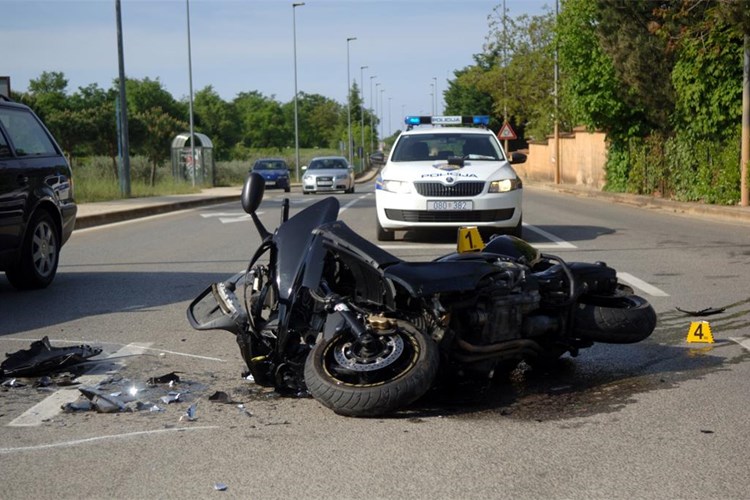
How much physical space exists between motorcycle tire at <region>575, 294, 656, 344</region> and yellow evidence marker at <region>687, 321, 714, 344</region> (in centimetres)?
99

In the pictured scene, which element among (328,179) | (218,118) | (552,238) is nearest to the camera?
(552,238)

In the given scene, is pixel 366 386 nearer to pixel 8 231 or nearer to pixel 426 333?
pixel 426 333

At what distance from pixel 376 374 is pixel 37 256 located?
626 centimetres

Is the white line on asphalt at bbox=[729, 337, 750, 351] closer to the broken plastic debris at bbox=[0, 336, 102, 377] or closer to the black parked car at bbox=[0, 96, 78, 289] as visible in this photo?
the broken plastic debris at bbox=[0, 336, 102, 377]

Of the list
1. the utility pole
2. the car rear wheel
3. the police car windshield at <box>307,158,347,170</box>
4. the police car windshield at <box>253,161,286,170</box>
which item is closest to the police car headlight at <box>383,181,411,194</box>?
the car rear wheel

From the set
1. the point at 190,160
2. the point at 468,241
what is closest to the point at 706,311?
the point at 468,241

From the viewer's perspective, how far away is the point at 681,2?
21.9 m

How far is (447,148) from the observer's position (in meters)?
15.4

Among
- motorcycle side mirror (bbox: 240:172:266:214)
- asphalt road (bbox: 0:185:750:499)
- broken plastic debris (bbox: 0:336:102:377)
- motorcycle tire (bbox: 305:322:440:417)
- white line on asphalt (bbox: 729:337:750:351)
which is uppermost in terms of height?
motorcycle side mirror (bbox: 240:172:266:214)

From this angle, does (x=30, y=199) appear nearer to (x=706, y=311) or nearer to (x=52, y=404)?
(x=52, y=404)

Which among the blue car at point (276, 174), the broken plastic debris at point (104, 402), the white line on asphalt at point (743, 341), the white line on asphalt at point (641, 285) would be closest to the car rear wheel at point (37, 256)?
the broken plastic debris at point (104, 402)

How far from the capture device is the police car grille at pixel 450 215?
555 inches

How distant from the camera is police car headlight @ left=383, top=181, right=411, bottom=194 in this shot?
561 inches

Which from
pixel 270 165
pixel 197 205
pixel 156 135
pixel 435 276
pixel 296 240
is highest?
pixel 156 135
